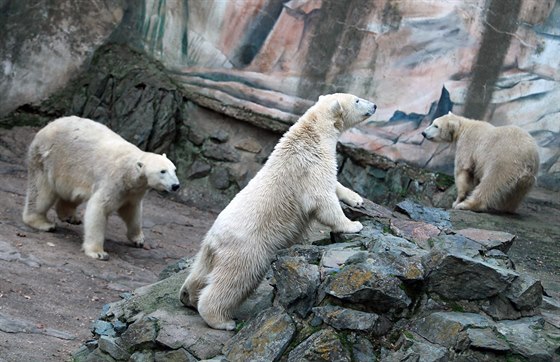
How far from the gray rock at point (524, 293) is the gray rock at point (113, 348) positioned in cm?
268

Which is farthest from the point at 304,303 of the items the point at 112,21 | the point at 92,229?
the point at 112,21

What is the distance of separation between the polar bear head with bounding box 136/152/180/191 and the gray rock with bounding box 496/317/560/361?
17.5 ft

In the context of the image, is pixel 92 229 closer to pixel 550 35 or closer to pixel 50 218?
pixel 50 218

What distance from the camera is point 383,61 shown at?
40.2 feet

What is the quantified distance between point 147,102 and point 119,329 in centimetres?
758

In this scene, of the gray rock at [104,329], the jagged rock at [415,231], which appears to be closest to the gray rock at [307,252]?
the jagged rock at [415,231]

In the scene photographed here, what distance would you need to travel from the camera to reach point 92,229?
995cm

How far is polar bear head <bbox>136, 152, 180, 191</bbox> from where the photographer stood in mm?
9766

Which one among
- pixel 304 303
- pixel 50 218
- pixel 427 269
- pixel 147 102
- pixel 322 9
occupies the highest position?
pixel 322 9

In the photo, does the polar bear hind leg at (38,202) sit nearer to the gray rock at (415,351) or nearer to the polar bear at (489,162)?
the polar bear at (489,162)

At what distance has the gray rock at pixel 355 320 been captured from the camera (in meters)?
5.27

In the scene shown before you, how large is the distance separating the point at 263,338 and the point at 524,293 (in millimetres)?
1659

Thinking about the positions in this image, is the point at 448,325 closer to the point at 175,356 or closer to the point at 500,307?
the point at 500,307

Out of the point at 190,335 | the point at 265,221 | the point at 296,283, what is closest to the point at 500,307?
the point at 296,283
